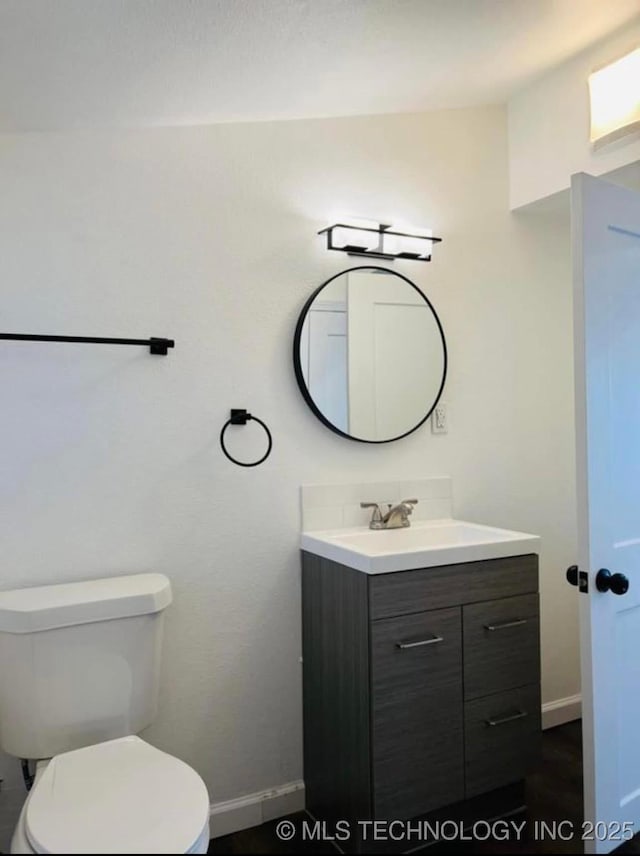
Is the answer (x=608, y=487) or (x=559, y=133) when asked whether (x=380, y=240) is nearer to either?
(x=559, y=133)

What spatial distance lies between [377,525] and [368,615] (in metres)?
0.49

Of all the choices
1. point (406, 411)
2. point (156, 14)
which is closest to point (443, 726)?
point (406, 411)

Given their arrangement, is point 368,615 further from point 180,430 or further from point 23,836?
point 23,836

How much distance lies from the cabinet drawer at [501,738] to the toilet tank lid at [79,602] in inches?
38.8

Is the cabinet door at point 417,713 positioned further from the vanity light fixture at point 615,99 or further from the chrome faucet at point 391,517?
the vanity light fixture at point 615,99

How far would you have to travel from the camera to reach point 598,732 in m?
1.69

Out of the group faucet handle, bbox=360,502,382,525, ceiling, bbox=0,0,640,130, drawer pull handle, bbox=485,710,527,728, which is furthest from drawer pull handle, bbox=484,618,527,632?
ceiling, bbox=0,0,640,130

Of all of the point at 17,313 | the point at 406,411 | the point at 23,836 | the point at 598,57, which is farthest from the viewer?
the point at 406,411

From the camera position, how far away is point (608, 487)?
5.66 ft

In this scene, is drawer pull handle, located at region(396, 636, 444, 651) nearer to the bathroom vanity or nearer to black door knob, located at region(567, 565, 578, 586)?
the bathroom vanity

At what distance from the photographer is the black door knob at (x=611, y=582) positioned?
1.67 metres

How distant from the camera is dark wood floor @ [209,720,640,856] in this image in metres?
1.81

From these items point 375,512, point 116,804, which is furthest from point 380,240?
point 116,804

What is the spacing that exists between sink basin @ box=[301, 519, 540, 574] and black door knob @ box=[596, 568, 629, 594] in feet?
1.13
